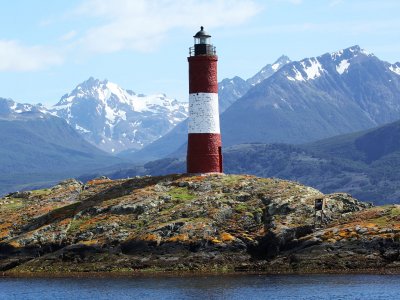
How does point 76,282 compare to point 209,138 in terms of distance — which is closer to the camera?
point 76,282

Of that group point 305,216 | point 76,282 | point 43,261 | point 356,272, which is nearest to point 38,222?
point 43,261

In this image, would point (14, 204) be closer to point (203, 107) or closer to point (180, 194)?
point (180, 194)

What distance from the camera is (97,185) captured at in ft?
399

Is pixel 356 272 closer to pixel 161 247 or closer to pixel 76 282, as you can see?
pixel 161 247

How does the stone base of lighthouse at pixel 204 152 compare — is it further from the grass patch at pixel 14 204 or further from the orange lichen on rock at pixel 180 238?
the grass patch at pixel 14 204

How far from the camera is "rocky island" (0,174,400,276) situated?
88.0 m

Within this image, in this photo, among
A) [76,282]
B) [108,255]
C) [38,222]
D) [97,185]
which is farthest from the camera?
[97,185]

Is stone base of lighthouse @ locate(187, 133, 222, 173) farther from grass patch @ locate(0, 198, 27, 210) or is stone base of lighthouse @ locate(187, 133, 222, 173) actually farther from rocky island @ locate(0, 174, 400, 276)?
grass patch @ locate(0, 198, 27, 210)

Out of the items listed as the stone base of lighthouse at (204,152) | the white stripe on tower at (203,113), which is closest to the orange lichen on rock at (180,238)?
the stone base of lighthouse at (204,152)

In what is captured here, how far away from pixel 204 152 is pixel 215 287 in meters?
32.7

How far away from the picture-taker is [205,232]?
94812 mm

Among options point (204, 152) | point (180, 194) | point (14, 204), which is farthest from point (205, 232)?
point (14, 204)

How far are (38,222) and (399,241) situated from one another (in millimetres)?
46551

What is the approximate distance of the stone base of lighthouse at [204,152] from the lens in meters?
112
